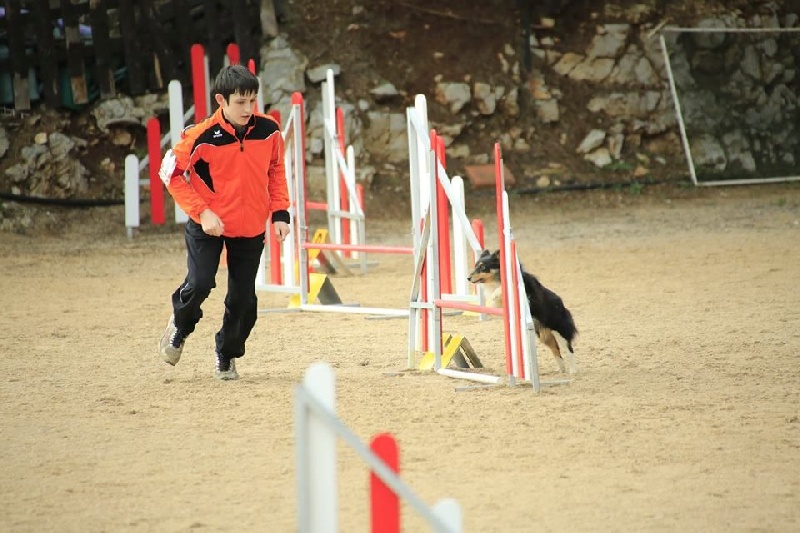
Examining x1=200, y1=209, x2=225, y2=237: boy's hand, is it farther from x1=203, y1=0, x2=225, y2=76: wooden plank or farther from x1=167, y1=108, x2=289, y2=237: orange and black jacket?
x1=203, y1=0, x2=225, y2=76: wooden plank

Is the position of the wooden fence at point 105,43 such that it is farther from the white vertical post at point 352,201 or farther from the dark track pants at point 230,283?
the dark track pants at point 230,283

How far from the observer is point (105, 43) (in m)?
17.2

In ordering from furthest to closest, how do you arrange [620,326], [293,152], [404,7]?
[404,7] → [293,152] → [620,326]

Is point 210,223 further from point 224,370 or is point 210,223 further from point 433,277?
point 433,277

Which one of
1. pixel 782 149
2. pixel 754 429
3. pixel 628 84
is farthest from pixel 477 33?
pixel 754 429

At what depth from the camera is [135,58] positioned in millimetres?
17406

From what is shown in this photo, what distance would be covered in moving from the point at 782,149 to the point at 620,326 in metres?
11.6

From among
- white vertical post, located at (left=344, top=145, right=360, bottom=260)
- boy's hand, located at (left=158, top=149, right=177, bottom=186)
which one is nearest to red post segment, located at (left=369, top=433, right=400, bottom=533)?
boy's hand, located at (left=158, top=149, right=177, bottom=186)

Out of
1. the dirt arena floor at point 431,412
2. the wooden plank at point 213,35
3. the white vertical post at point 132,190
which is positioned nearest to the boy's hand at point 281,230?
the dirt arena floor at point 431,412

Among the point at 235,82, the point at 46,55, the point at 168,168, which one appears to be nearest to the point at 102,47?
the point at 46,55

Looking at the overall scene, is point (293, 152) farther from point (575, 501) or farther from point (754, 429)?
point (575, 501)

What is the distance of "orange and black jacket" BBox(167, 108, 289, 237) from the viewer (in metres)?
6.63

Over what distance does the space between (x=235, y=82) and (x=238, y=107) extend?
157 mm

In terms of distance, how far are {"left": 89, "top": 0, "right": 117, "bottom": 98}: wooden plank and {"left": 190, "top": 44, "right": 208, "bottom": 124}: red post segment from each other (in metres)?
2.82
